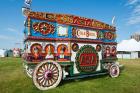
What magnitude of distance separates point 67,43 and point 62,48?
394 millimetres

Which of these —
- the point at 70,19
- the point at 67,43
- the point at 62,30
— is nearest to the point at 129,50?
the point at 70,19

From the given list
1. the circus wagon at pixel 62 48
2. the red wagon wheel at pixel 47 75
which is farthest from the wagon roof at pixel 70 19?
the red wagon wheel at pixel 47 75

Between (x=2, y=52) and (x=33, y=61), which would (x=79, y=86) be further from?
(x=2, y=52)

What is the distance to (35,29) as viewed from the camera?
29.4ft

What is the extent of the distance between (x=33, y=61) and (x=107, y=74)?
20.7 feet

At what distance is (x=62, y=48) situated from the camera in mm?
9773

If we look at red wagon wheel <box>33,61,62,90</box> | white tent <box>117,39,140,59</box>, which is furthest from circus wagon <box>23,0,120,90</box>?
white tent <box>117,39,140,59</box>

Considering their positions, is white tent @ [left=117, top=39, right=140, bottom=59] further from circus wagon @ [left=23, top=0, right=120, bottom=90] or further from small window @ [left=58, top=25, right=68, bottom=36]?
small window @ [left=58, top=25, right=68, bottom=36]

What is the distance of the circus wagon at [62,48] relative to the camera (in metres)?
8.82

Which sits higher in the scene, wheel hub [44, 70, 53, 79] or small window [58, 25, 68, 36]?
small window [58, 25, 68, 36]

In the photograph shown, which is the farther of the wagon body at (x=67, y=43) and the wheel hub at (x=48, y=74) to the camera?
the wagon body at (x=67, y=43)

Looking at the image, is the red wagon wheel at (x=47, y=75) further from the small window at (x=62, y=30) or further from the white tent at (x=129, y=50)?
the white tent at (x=129, y=50)

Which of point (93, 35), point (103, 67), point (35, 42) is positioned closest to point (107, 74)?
point (103, 67)

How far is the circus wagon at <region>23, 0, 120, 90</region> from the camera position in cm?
882
